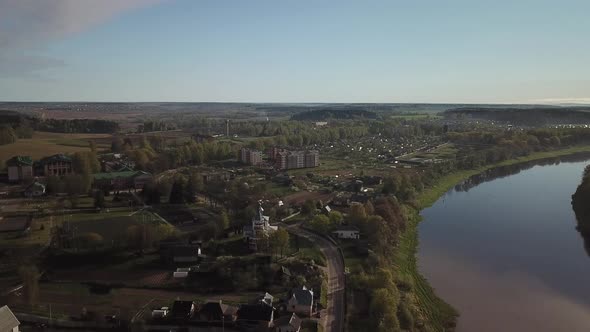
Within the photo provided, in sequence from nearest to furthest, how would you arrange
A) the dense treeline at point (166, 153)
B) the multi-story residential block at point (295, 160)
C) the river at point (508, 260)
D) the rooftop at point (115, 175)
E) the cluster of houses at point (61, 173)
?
the river at point (508, 260) → the cluster of houses at point (61, 173) → the rooftop at point (115, 175) → the dense treeline at point (166, 153) → the multi-story residential block at point (295, 160)

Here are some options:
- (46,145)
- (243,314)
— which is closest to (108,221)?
(243,314)

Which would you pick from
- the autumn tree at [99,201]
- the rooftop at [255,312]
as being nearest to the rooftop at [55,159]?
the autumn tree at [99,201]

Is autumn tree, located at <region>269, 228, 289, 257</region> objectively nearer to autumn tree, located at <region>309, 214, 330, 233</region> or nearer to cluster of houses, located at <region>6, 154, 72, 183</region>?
autumn tree, located at <region>309, 214, 330, 233</region>

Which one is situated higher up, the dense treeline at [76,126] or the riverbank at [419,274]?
the dense treeline at [76,126]

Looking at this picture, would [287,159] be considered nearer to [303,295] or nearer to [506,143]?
[506,143]

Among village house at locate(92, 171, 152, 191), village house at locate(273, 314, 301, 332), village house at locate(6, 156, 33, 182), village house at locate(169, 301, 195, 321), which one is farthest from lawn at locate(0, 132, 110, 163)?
village house at locate(273, 314, 301, 332)

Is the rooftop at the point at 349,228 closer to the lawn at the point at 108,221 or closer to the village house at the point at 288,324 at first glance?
the village house at the point at 288,324
